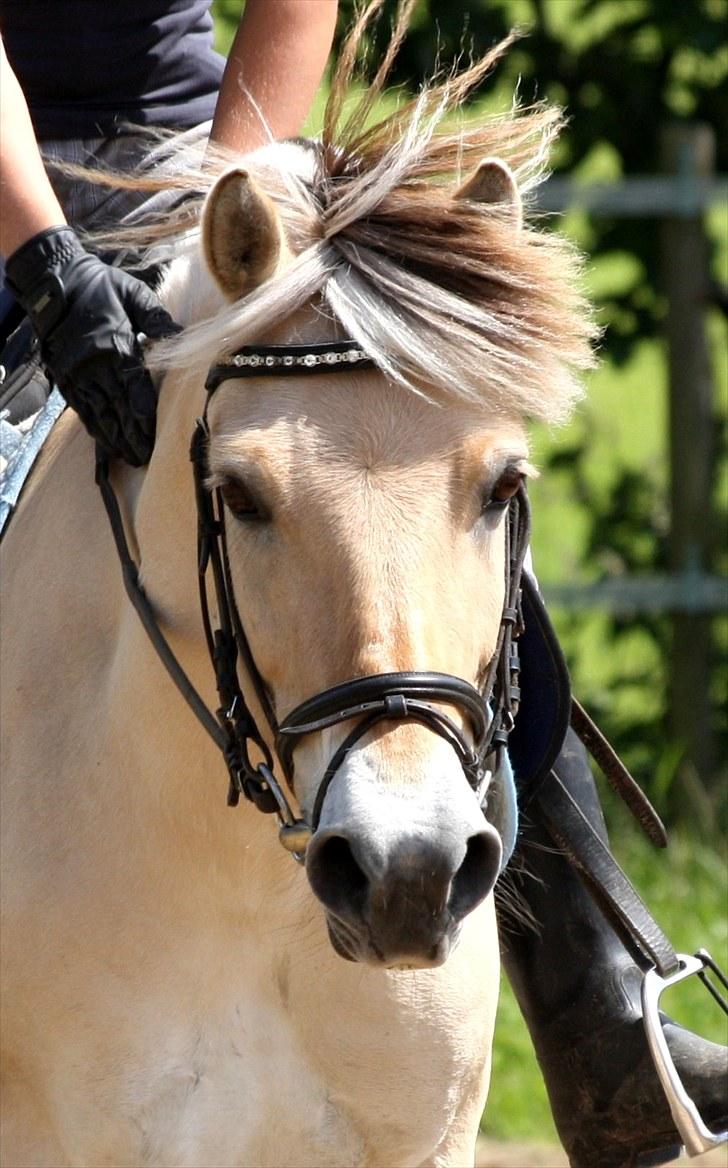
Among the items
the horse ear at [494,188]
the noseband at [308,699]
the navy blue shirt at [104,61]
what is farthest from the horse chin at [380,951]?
the navy blue shirt at [104,61]

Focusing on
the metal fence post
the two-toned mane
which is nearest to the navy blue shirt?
the two-toned mane

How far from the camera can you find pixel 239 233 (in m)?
2.00

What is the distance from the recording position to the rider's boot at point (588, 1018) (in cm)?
262

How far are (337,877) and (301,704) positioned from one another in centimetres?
20

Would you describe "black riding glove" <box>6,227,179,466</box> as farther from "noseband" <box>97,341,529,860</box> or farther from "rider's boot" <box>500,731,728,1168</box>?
"rider's boot" <box>500,731,728,1168</box>

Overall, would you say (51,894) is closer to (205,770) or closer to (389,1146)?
(205,770)

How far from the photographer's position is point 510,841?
226 centimetres

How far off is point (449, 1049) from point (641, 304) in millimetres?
3783

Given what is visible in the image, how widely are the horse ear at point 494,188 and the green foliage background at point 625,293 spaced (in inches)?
120

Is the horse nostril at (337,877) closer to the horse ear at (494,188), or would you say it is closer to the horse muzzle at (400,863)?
the horse muzzle at (400,863)

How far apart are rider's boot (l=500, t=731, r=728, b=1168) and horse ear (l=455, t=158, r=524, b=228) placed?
93 cm

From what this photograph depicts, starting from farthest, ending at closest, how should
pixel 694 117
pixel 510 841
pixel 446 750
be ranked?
pixel 694 117 → pixel 510 841 → pixel 446 750

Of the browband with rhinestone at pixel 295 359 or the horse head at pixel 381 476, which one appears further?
the browband with rhinestone at pixel 295 359

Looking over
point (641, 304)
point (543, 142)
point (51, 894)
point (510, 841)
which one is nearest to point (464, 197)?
point (543, 142)
